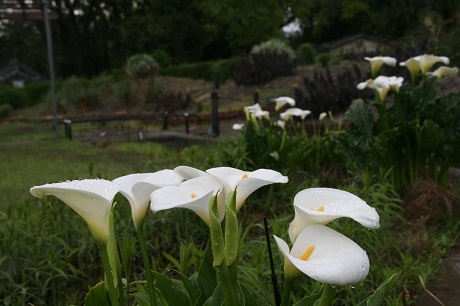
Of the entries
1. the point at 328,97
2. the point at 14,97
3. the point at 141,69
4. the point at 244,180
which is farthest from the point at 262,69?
the point at 244,180

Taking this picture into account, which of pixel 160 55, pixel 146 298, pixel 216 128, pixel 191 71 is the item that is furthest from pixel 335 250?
pixel 160 55

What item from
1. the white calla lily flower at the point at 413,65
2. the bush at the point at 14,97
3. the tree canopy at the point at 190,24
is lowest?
the white calla lily flower at the point at 413,65

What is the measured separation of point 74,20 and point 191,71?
9.73 metres

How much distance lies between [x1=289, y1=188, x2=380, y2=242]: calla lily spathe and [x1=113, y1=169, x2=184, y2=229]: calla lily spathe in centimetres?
25

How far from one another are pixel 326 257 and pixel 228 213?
162mm

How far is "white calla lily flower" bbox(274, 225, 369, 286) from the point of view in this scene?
697mm

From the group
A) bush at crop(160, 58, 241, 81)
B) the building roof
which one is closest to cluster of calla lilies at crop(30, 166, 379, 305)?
bush at crop(160, 58, 241, 81)

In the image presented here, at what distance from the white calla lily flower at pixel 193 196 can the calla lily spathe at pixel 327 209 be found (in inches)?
5.6

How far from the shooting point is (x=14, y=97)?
64.2 feet

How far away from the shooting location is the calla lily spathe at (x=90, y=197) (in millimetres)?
821

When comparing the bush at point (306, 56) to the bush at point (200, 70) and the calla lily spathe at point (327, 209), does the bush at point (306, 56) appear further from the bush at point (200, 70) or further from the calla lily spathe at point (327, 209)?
the calla lily spathe at point (327, 209)

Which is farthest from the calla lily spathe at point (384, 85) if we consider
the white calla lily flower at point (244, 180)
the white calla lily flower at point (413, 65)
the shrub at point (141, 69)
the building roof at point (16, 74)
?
the building roof at point (16, 74)

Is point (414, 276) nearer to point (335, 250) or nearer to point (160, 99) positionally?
point (335, 250)

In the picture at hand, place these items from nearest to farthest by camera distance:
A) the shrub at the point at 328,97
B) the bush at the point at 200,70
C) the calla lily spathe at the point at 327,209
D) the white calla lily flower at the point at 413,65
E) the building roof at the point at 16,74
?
the calla lily spathe at the point at 327,209 → the white calla lily flower at the point at 413,65 → the shrub at the point at 328,97 → the bush at the point at 200,70 → the building roof at the point at 16,74
